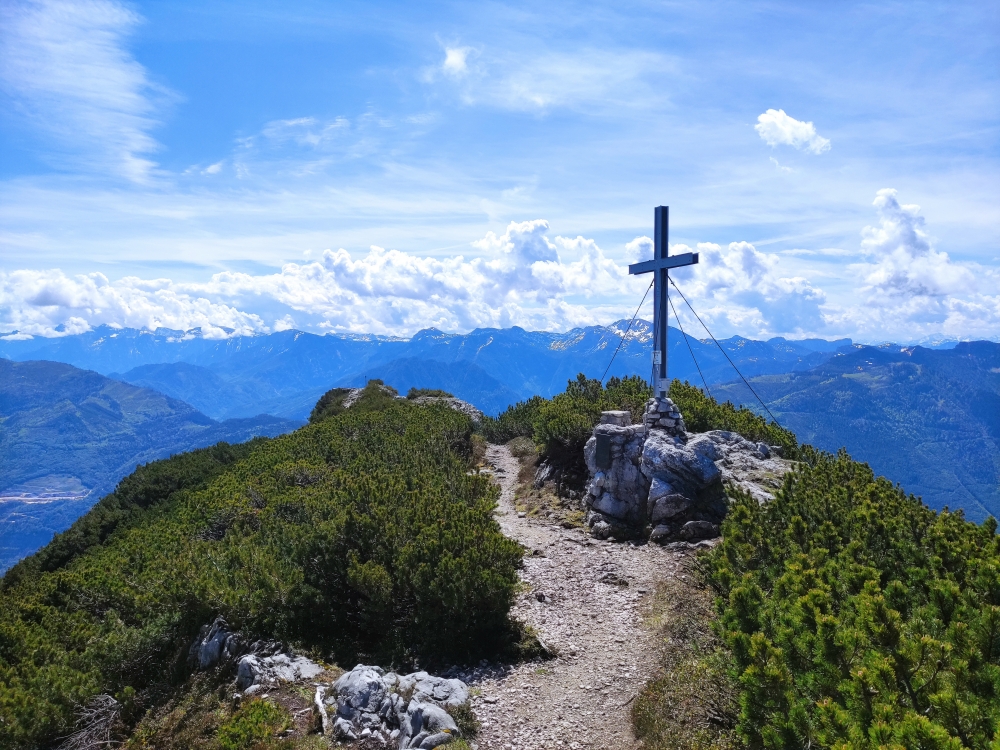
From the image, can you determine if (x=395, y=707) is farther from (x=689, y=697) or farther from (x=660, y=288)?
(x=660, y=288)

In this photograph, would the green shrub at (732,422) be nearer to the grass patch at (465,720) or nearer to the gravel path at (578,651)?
the gravel path at (578,651)

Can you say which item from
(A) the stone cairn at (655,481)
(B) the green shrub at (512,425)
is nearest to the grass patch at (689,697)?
(A) the stone cairn at (655,481)

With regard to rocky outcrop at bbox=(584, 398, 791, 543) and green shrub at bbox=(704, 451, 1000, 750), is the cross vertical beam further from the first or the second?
green shrub at bbox=(704, 451, 1000, 750)

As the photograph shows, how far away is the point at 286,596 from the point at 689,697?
26.1 feet

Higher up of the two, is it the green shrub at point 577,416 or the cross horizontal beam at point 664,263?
the cross horizontal beam at point 664,263

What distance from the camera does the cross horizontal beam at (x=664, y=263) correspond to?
16.9 metres

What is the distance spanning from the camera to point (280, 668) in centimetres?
1013

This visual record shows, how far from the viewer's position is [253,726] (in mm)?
8312

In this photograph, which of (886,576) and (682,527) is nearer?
(886,576)

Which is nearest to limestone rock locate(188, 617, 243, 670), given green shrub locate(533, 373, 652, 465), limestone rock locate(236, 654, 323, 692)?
limestone rock locate(236, 654, 323, 692)

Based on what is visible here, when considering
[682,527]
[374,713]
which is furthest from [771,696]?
[682,527]

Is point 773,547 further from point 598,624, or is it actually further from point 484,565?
point 484,565

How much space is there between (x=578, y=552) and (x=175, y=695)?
964 cm

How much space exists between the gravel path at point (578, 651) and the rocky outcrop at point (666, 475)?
3.17 ft
